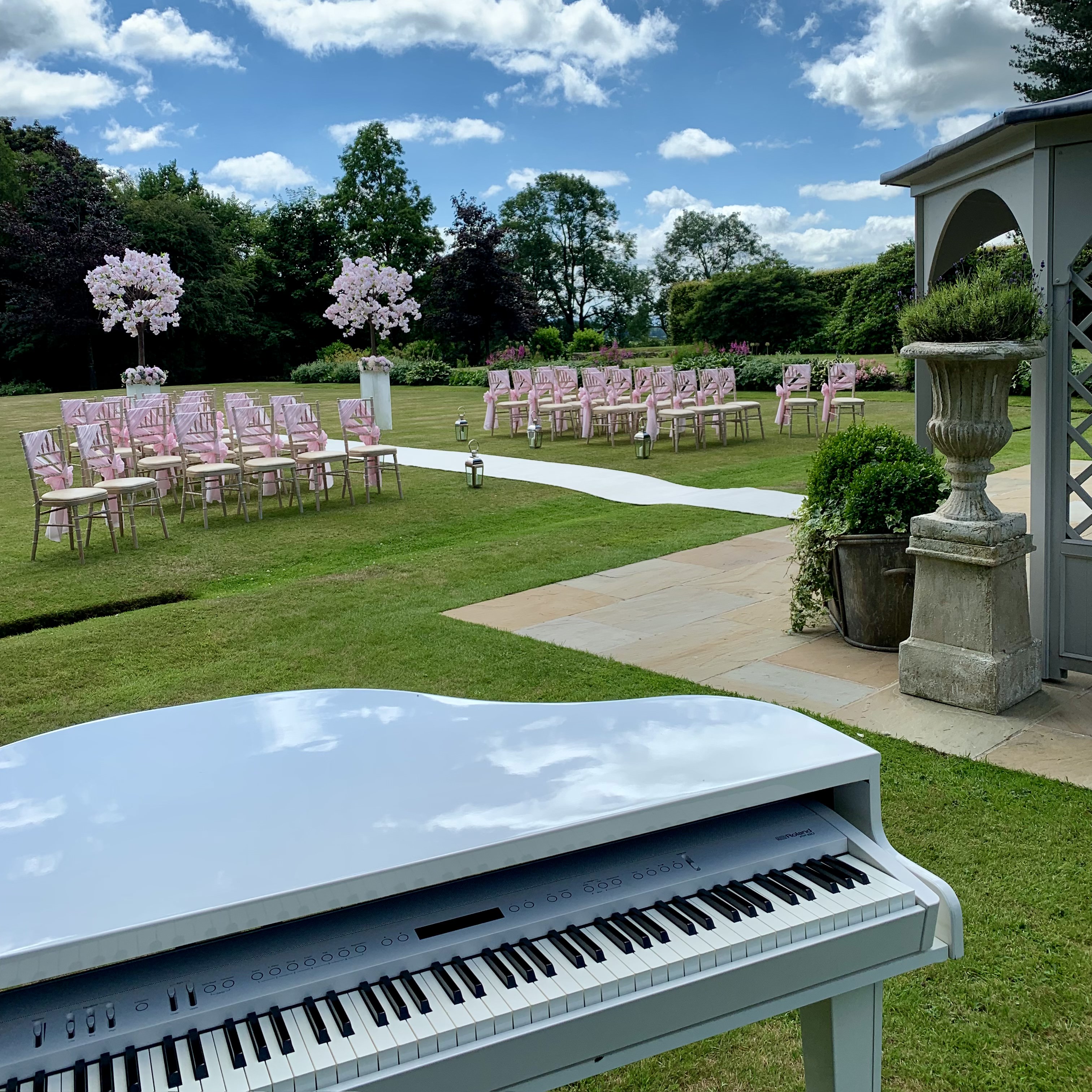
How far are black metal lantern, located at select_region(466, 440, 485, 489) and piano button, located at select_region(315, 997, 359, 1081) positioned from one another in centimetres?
1108

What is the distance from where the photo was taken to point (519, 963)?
1.58 m

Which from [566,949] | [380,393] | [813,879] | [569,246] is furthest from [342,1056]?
[569,246]

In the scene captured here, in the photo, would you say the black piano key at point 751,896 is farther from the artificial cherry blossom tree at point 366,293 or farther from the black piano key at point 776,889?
the artificial cherry blossom tree at point 366,293

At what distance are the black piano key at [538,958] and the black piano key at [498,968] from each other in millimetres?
41

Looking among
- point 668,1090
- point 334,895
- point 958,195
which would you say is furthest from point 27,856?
point 958,195

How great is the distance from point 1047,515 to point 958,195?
5.82 ft

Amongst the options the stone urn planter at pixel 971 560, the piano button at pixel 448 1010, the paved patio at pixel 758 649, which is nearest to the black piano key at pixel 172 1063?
the piano button at pixel 448 1010

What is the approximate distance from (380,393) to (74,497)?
1099cm

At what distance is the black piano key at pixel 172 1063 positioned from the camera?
1.36m

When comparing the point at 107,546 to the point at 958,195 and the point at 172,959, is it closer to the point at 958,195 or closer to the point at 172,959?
the point at 958,195

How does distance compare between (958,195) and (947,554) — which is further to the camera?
(958,195)

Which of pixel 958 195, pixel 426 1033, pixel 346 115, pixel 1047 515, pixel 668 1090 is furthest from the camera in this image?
pixel 346 115

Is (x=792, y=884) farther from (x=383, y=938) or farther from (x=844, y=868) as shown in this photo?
(x=383, y=938)

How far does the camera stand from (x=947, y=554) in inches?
182
